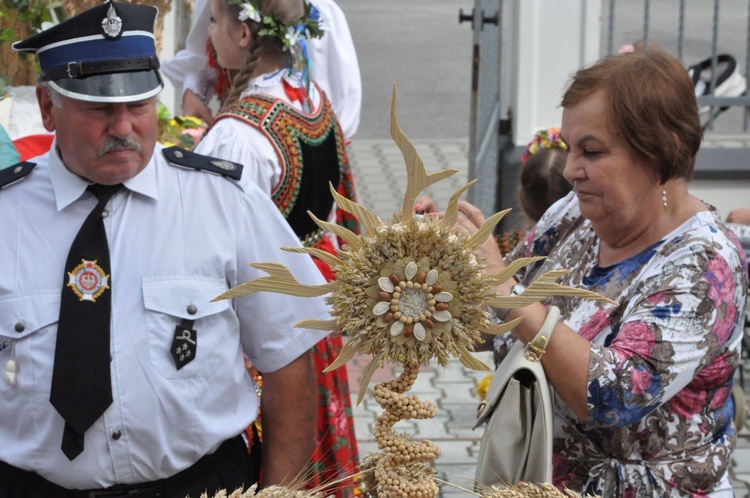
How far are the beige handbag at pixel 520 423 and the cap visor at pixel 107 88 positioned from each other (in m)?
0.93

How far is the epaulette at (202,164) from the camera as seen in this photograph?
95.1 inches

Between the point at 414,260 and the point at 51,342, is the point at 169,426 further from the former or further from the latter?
the point at 414,260

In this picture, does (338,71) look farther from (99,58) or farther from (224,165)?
(99,58)

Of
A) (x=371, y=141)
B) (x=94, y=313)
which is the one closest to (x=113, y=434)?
(x=94, y=313)

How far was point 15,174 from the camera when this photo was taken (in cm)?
236

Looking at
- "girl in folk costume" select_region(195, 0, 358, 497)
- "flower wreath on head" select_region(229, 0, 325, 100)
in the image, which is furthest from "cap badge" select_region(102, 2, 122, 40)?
"flower wreath on head" select_region(229, 0, 325, 100)

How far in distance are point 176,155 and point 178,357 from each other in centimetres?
48

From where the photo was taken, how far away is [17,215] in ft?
7.50

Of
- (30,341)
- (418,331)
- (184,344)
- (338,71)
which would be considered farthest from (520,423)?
(338,71)

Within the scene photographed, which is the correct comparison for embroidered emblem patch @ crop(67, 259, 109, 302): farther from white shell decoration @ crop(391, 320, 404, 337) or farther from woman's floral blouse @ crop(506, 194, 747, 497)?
woman's floral blouse @ crop(506, 194, 747, 497)

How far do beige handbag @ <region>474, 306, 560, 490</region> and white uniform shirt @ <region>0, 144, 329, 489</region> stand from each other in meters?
0.48

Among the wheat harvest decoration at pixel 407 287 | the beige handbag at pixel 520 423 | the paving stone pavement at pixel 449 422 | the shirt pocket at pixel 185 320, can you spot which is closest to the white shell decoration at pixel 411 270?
the wheat harvest decoration at pixel 407 287

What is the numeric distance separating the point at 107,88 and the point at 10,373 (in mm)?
601

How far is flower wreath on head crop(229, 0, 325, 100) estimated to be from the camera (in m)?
3.50
